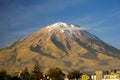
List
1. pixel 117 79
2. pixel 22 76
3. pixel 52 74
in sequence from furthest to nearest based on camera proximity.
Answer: pixel 22 76 < pixel 52 74 < pixel 117 79

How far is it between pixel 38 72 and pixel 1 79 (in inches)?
573

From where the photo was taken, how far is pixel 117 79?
295ft

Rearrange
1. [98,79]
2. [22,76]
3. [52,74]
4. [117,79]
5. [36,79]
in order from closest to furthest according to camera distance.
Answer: [117,79], [98,79], [52,74], [36,79], [22,76]

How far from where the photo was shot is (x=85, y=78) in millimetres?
117688

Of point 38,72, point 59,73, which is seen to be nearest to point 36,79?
point 38,72

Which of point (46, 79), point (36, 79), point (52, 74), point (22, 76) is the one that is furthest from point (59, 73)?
point (22, 76)

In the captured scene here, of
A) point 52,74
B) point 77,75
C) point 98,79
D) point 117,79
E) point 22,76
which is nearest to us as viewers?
point 117,79

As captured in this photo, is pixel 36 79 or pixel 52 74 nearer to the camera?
pixel 52 74

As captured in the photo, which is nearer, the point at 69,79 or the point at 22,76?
the point at 69,79

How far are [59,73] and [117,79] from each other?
29.0 metres

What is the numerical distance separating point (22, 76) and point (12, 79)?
27.1 metres

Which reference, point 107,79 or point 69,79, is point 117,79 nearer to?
point 107,79

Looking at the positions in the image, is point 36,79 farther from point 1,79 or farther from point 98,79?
point 98,79

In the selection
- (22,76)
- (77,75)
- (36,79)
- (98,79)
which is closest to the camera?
(98,79)
